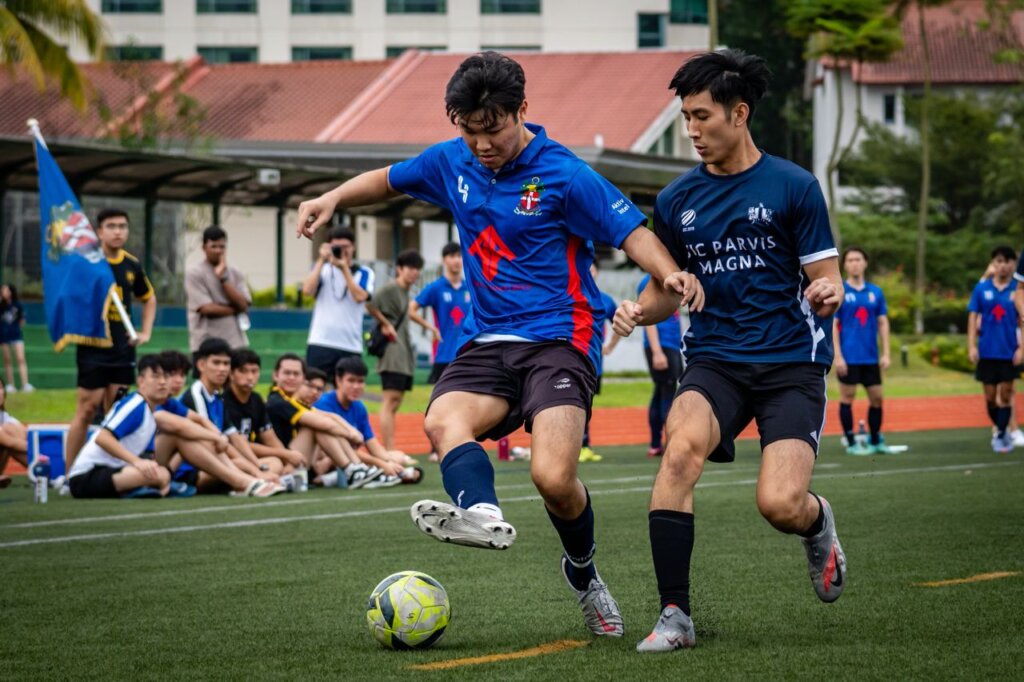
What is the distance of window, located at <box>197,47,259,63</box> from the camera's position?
200 ft

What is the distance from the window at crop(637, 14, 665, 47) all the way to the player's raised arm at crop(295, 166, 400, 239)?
55741 millimetres

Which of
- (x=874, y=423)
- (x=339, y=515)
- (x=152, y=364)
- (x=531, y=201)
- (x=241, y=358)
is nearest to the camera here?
(x=531, y=201)

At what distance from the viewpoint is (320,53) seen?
6175cm

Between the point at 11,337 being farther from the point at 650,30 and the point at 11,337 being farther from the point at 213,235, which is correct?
the point at 650,30

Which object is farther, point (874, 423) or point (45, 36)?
point (45, 36)

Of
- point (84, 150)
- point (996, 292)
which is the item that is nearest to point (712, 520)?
point (996, 292)

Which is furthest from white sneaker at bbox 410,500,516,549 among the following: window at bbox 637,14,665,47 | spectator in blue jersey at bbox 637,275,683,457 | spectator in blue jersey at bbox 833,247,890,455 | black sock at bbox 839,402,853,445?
window at bbox 637,14,665,47

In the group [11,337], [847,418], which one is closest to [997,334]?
[847,418]

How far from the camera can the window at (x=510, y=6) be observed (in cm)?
6038

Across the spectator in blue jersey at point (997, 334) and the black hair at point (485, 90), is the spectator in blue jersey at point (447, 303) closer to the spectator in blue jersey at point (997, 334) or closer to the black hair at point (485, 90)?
the spectator in blue jersey at point (997, 334)

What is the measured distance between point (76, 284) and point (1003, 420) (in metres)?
9.67

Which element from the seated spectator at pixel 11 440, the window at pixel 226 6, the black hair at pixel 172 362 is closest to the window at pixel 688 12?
the window at pixel 226 6

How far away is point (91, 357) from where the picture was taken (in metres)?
13.2

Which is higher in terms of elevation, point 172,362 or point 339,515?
point 172,362
